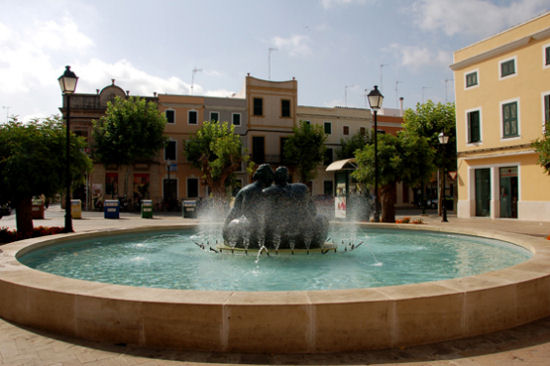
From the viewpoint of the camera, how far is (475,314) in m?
3.67

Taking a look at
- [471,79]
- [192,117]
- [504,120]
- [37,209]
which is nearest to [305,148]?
[192,117]

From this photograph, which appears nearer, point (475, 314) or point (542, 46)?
point (475, 314)

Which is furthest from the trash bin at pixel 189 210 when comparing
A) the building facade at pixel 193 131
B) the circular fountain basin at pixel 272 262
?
the circular fountain basin at pixel 272 262

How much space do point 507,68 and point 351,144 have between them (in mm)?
20071

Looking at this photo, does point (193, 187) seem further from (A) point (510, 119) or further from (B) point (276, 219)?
(B) point (276, 219)

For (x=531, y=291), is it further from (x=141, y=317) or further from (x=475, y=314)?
(x=141, y=317)

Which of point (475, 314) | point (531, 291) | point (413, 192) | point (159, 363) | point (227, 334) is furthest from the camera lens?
point (413, 192)

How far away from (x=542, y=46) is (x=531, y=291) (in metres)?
20.9

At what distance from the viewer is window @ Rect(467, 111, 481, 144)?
934 inches

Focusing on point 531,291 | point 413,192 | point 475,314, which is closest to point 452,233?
point 531,291

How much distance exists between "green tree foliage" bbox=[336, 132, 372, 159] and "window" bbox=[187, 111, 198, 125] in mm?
15065

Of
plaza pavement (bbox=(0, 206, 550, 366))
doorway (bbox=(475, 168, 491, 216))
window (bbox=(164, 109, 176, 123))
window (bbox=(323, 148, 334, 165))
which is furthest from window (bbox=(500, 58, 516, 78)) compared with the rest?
window (bbox=(164, 109, 176, 123))

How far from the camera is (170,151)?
38031mm

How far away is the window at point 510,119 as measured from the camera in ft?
70.3
